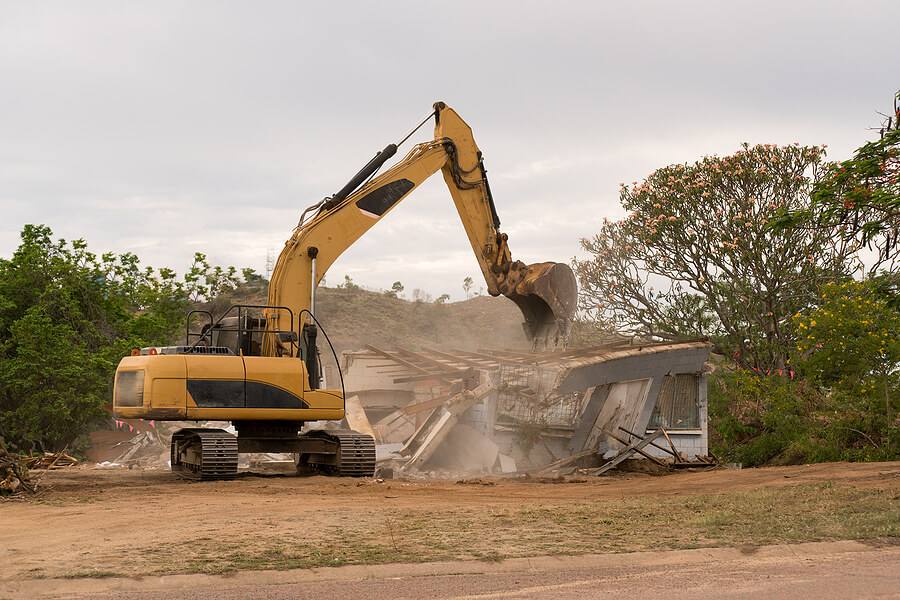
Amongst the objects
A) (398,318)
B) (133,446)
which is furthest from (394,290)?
(133,446)

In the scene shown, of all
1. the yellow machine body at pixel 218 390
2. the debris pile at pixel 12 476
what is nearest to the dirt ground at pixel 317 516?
the debris pile at pixel 12 476

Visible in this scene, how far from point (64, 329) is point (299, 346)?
12.0m

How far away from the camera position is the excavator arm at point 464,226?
1358 centimetres

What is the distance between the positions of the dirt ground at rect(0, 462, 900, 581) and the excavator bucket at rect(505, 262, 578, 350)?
162 inches

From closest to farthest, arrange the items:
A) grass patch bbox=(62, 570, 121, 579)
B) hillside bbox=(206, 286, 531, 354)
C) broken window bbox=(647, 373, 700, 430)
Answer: grass patch bbox=(62, 570, 121, 579), broken window bbox=(647, 373, 700, 430), hillside bbox=(206, 286, 531, 354)

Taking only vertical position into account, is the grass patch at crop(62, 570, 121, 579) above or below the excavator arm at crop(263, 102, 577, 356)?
below

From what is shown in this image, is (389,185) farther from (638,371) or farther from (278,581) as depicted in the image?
(278,581)

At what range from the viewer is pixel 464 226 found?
16.8 metres

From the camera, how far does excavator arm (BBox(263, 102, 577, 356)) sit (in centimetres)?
1358

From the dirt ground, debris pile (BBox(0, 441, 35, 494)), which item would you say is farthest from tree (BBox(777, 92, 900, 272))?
debris pile (BBox(0, 441, 35, 494))

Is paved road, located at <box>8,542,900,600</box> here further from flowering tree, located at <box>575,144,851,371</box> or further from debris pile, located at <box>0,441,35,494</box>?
flowering tree, located at <box>575,144,851,371</box>

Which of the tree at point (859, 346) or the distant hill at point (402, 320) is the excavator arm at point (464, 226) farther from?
the distant hill at point (402, 320)

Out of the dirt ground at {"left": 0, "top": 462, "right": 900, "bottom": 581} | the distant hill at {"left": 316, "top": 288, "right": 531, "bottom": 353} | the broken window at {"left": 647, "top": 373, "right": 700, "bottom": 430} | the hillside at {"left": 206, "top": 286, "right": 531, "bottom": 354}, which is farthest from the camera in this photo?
the distant hill at {"left": 316, "top": 288, "right": 531, "bottom": 353}

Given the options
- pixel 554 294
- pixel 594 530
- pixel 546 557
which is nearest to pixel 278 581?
pixel 546 557
